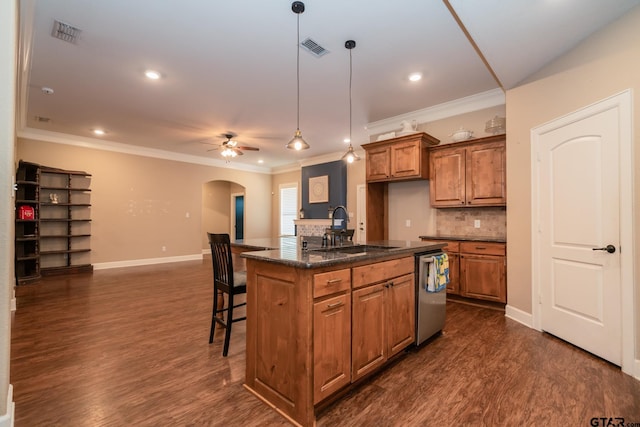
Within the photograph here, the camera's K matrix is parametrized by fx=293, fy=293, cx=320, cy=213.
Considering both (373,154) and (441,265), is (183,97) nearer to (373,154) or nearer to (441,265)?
(373,154)

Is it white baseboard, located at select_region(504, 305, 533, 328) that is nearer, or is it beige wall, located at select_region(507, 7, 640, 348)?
beige wall, located at select_region(507, 7, 640, 348)

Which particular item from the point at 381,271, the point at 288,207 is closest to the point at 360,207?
the point at 288,207

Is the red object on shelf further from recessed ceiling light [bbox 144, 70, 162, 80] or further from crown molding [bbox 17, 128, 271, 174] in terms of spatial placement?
recessed ceiling light [bbox 144, 70, 162, 80]

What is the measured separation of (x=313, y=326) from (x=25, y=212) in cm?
620

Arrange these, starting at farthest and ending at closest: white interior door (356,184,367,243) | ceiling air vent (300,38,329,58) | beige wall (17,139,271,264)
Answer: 1. white interior door (356,184,367,243)
2. beige wall (17,139,271,264)
3. ceiling air vent (300,38,329,58)

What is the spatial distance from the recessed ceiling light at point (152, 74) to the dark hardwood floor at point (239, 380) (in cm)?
296

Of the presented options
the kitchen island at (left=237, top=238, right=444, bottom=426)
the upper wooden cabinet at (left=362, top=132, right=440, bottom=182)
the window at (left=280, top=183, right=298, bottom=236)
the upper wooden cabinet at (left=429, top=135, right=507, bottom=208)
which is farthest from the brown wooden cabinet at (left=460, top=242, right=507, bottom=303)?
the window at (left=280, top=183, right=298, bottom=236)

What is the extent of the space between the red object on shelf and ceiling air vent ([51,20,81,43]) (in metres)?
3.79

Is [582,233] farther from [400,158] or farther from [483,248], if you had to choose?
[400,158]

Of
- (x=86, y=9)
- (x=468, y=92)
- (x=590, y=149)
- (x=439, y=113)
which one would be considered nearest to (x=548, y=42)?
(x=590, y=149)

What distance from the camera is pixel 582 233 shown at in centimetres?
264

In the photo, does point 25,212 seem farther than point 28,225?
No

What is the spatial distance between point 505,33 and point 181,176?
762 cm

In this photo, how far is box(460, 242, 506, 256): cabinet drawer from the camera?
12.3 feet
